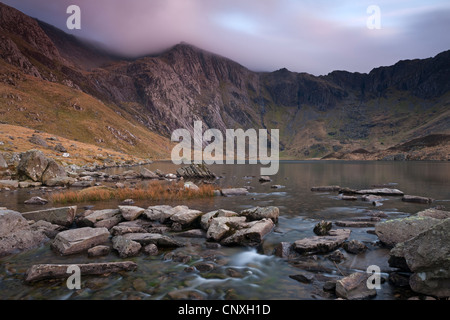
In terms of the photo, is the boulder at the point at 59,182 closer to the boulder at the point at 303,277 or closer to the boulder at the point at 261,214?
the boulder at the point at 261,214

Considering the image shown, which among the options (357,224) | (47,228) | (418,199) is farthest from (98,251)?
(418,199)

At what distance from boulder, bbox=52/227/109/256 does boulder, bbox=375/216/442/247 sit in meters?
15.6

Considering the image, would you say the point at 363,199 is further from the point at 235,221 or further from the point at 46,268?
the point at 46,268

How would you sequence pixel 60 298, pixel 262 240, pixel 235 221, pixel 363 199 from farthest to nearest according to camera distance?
1. pixel 363 199
2. pixel 235 221
3. pixel 262 240
4. pixel 60 298

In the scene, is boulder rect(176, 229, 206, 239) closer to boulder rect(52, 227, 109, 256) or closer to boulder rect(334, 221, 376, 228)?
boulder rect(52, 227, 109, 256)

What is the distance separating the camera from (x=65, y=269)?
10.3m

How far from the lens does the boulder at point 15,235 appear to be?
13.2 meters

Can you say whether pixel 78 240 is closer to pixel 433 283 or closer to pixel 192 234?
pixel 192 234

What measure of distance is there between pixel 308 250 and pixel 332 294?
13.4 feet

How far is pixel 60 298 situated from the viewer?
865 cm

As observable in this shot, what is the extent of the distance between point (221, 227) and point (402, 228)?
32.0 feet

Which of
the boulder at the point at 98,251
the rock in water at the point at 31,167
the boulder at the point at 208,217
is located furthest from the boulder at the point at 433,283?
the rock in water at the point at 31,167

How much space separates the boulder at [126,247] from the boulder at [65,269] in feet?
4.64
